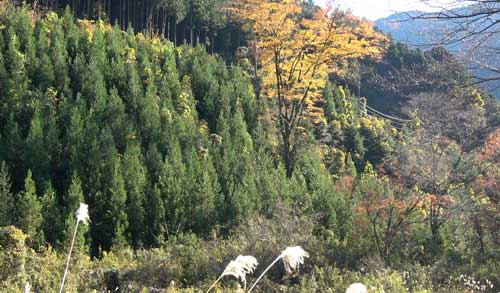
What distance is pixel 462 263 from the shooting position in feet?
28.3

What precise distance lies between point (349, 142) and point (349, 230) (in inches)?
615

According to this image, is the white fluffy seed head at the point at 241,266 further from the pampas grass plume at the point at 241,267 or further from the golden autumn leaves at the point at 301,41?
the golden autumn leaves at the point at 301,41

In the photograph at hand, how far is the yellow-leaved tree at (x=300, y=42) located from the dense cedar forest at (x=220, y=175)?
6 centimetres

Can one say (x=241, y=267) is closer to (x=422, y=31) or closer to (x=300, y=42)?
(x=422, y=31)

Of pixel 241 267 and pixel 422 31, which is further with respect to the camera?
pixel 422 31

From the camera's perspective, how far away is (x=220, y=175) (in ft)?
42.7

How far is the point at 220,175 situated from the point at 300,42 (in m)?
4.31

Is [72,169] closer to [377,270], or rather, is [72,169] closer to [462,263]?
[377,270]

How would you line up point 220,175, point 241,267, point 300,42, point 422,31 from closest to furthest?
point 241,267
point 422,31
point 220,175
point 300,42

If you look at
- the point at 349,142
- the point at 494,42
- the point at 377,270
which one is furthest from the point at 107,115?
the point at 349,142

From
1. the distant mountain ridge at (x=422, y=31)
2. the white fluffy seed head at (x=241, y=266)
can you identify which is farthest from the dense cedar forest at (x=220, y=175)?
the white fluffy seed head at (x=241, y=266)

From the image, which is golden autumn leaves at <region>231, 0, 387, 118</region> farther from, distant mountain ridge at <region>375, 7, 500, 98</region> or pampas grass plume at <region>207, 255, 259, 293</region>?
pampas grass plume at <region>207, 255, 259, 293</region>

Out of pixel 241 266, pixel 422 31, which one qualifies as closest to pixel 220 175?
pixel 422 31

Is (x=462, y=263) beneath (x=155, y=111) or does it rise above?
beneath
